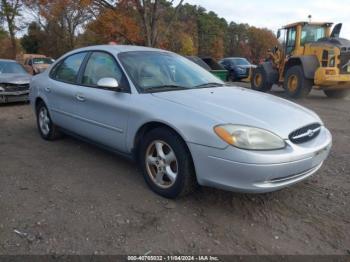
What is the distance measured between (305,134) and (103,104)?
224cm

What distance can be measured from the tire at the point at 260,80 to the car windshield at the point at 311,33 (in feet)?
6.36

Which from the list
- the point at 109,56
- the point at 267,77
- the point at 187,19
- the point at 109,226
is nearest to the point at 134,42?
the point at 267,77

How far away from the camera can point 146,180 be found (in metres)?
3.79

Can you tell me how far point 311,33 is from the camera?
41.8 ft

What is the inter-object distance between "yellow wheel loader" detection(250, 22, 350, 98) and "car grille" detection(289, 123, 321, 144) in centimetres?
815

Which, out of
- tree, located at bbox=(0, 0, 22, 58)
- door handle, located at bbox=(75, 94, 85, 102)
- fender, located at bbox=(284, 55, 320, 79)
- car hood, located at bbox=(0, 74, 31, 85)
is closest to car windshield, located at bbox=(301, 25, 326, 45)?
fender, located at bbox=(284, 55, 320, 79)

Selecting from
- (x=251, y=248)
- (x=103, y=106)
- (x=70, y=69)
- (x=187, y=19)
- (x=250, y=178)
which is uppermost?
(x=187, y=19)

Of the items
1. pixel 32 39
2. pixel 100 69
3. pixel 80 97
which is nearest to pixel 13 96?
pixel 80 97

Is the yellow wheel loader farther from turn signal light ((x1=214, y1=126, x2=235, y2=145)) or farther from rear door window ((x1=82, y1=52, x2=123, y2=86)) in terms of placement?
turn signal light ((x1=214, y1=126, x2=235, y2=145))

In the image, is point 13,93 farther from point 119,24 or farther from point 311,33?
point 119,24

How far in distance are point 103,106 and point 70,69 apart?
126 centimetres

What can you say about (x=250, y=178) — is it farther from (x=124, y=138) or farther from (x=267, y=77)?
(x=267, y=77)

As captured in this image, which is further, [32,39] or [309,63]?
[32,39]

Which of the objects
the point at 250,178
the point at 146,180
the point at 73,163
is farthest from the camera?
the point at 73,163
